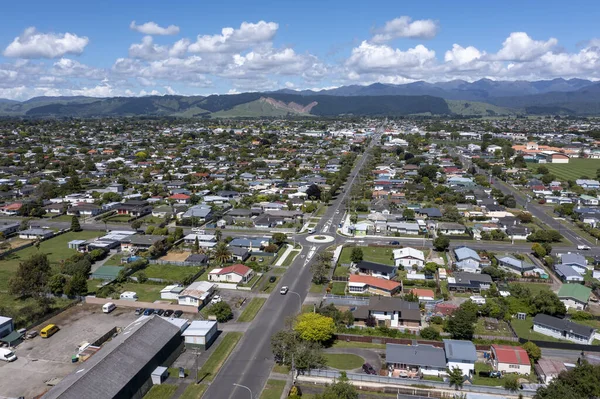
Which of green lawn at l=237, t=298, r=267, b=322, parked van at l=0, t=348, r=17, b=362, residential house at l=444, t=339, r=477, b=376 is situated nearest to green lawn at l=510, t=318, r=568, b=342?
residential house at l=444, t=339, r=477, b=376

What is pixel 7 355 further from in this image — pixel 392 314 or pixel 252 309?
pixel 392 314

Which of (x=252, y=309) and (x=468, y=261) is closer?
(x=252, y=309)

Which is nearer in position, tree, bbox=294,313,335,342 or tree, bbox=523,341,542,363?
tree, bbox=523,341,542,363

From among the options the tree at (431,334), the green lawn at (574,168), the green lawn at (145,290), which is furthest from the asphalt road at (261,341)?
the green lawn at (574,168)

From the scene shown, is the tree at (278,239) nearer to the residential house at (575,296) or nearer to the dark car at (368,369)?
the dark car at (368,369)

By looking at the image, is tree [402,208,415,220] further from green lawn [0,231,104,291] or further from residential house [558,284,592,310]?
green lawn [0,231,104,291]

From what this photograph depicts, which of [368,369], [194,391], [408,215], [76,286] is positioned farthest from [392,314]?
[408,215]

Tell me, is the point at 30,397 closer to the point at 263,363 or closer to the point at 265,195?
the point at 263,363
